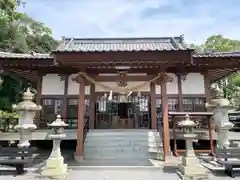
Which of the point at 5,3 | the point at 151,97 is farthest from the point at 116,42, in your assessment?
the point at 5,3

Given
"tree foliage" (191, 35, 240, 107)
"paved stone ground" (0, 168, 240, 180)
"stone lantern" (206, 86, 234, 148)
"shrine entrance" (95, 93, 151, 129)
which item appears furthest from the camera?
"tree foliage" (191, 35, 240, 107)

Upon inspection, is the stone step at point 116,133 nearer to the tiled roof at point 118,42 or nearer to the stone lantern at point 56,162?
the stone lantern at point 56,162

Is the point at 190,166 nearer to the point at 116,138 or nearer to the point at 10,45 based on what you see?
the point at 116,138

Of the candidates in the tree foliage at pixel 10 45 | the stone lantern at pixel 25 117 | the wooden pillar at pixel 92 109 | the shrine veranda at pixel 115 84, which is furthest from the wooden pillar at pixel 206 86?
the tree foliage at pixel 10 45

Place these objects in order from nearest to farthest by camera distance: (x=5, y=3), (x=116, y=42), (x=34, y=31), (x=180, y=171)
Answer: (x=180, y=171)
(x=116, y=42)
(x=5, y=3)
(x=34, y=31)

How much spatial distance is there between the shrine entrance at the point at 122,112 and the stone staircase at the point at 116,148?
Answer: 1817 mm

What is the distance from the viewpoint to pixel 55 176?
6523 mm

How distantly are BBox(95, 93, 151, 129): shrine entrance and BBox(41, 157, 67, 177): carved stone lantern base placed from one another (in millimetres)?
5567

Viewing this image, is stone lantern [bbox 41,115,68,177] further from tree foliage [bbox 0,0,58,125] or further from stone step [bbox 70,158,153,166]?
tree foliage [bbox 0,0,58,125]

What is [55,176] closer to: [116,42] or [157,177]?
[157,177]

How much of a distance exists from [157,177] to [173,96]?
20.9 ft

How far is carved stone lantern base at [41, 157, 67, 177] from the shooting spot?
6605 mm

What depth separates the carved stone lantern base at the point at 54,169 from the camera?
6605 millimetres

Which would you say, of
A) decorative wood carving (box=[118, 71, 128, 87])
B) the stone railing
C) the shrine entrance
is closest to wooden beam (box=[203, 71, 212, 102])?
the stone railing
